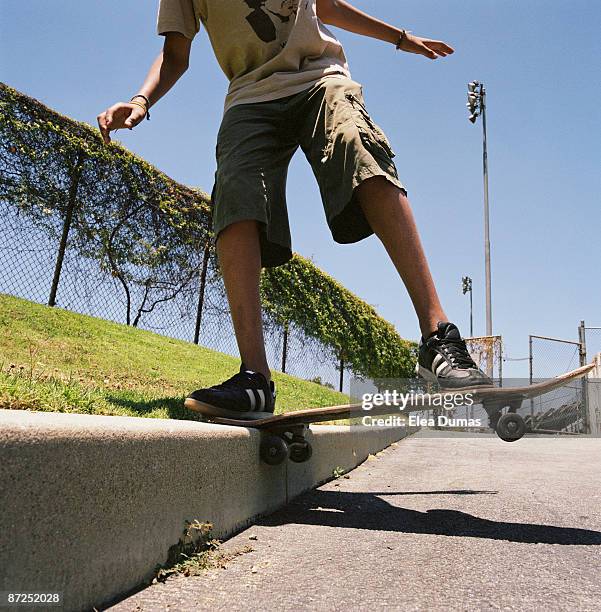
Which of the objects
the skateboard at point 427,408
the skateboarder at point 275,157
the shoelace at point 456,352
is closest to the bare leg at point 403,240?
the skateboarder at point 275,157

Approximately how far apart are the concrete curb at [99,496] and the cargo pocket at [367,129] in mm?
1229

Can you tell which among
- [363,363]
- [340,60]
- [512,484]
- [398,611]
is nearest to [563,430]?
[363,363]

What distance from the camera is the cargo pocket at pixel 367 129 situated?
2207 mm

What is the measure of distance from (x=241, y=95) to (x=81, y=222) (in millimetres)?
5375

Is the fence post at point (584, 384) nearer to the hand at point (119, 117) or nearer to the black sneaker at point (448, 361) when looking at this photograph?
the black sneaker at point (448, 361)

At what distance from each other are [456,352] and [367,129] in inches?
36.7

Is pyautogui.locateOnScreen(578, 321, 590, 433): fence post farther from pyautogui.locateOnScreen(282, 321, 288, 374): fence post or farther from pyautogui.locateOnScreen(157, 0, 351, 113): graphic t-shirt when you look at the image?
pyautogui.locateOnScreen(157, 0, 351, 113): graphic t-shirt

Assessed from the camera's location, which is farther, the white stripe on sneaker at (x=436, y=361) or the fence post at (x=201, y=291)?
the fence post at (x=201, y=291)

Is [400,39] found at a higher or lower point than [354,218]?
higher

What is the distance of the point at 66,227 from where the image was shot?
6918 mm

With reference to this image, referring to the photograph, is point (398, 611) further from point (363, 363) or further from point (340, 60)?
point (363, 363)

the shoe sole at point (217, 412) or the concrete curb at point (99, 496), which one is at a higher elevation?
the shoe sole at point (217, 412)

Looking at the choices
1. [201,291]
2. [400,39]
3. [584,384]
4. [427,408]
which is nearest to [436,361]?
[427,408]

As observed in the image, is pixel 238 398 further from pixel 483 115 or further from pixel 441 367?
pixel 483 115
